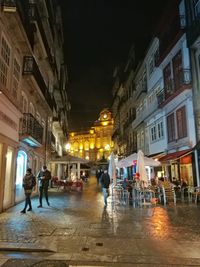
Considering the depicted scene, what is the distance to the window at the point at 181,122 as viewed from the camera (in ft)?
56.1

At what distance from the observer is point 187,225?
822 cm

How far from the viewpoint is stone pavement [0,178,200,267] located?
17.1 feet

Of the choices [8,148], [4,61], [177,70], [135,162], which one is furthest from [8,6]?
[177,70]

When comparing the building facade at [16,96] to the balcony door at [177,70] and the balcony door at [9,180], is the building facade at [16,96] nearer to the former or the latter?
the balcony door at [9,180]

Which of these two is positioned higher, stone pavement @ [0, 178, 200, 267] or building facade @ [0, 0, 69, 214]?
building facade @ [0, 0, 69, 214]

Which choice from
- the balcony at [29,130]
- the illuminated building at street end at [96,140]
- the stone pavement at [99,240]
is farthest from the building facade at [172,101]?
Answer: the illuminated building at street end at [96,140]

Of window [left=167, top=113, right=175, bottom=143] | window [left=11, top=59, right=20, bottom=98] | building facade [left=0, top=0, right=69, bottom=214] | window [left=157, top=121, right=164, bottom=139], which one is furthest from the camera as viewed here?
window [left=157, top=121, right=164, bottom=139]

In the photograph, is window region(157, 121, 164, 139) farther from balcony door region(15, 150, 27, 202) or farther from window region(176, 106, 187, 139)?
balcony door region(15, 150, 27, 202)

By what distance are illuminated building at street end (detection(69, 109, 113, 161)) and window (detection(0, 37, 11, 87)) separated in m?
88.1

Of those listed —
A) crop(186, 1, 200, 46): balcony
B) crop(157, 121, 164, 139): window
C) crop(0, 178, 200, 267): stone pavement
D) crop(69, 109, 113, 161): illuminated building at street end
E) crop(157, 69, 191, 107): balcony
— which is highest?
crop(69, 109, 113, 161): illuminated building at street end

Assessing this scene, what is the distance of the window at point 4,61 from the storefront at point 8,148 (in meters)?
1.00

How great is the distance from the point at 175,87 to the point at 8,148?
40.6ft

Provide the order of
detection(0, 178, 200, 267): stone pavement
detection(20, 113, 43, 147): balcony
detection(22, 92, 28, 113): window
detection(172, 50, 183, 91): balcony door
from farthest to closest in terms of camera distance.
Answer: detection(172, 50, 183, 91): balcony door
detection(22, 92, 28, 113): window
detection(20, 113, 43, 147): balcony
detection(0, 178, 200, 267): stone pavement

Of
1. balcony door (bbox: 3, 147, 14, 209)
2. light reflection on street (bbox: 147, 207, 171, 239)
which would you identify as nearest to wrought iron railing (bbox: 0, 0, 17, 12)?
balcony door (bbox: 3, 147, 14, 209)
